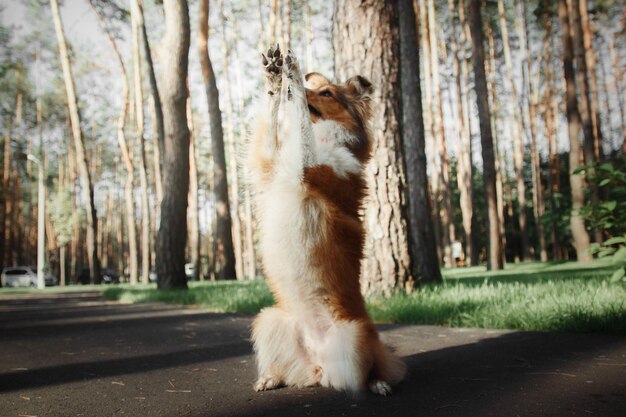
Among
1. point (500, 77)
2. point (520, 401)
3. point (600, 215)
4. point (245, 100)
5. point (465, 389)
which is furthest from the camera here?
point (500, 77)

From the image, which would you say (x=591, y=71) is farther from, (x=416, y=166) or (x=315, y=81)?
(x=315, y=81)

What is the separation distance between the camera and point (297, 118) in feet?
9.11

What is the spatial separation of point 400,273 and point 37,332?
542 centimetres

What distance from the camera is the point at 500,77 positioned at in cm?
3194

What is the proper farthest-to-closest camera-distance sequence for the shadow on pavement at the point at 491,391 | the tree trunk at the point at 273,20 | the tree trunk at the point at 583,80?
the tree trunk at the point at 273,20, the tree trunk at the point at 583,80, the shadow on pavement at the point at 491,391

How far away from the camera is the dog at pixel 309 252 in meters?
2.71

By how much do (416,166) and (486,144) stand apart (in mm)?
5882

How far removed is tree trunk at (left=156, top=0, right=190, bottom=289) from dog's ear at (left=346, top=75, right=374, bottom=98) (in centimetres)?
944

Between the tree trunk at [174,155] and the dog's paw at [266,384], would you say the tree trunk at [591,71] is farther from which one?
the dog's paw at [266,384]

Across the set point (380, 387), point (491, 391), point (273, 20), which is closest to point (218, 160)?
point (273, 20)

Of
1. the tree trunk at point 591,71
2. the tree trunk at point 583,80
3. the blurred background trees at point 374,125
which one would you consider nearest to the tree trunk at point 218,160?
the blurred background trees at point 374,125

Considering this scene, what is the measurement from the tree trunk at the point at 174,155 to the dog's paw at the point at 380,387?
10.1 metres

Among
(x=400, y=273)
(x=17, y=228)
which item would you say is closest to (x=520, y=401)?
(x=400, y=273)

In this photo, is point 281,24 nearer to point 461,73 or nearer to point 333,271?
point 461,73
